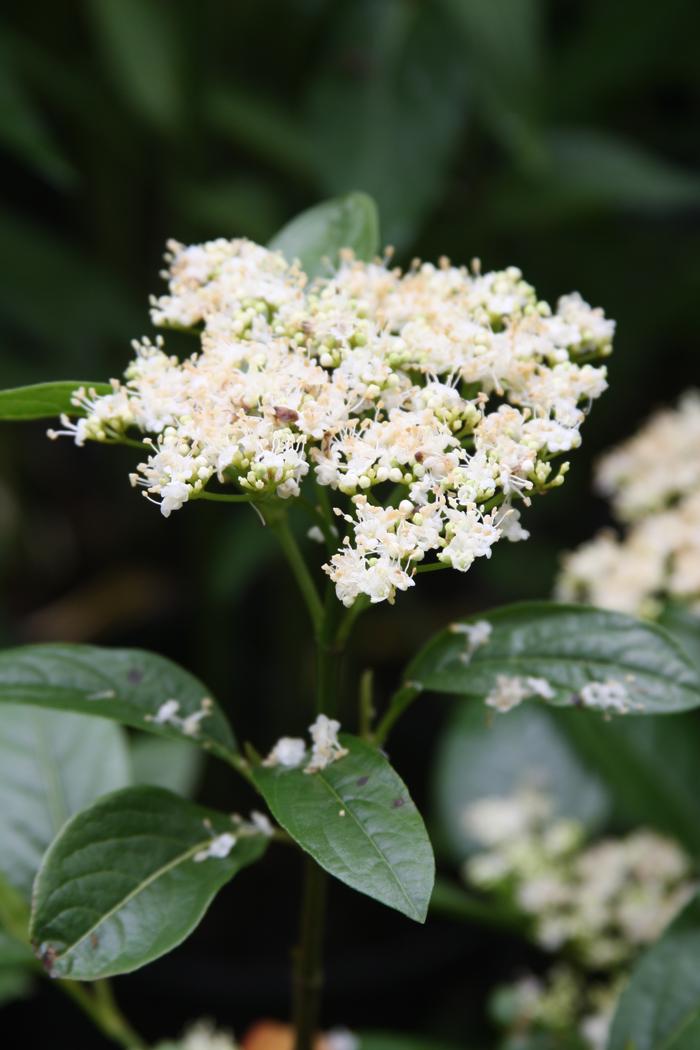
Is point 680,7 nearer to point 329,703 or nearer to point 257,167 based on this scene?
point 257,167

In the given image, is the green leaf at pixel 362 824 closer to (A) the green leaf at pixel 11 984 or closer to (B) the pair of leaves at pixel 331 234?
(B) the pair of leaves at pixel 331 234

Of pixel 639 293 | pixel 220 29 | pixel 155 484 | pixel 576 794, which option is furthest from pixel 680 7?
pixel 155 484

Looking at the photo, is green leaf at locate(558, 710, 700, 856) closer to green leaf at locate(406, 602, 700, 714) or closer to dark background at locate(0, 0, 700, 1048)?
green leaf at locate(406, 602, 700, 714)

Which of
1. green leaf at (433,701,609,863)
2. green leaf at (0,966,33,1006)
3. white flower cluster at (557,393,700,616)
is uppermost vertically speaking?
white flower cluster at (557,393,700,616)

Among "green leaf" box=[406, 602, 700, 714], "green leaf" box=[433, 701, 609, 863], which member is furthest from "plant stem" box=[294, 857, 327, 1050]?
"green leaf" box=[433, 701, 609, 863]

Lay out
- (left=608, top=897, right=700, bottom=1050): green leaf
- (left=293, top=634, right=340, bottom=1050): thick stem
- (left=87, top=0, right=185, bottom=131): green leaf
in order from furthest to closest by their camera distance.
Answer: (left=87, top=0, right=185, bottom=131): green leaf → (left=608, top=897, right=700, bottom=1050): green leaf → (left=293, top=634, right=340, bottom=1050): thick stem

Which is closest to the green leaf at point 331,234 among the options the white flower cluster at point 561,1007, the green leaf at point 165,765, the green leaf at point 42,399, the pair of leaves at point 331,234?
the pair of leaves at point 331,234
